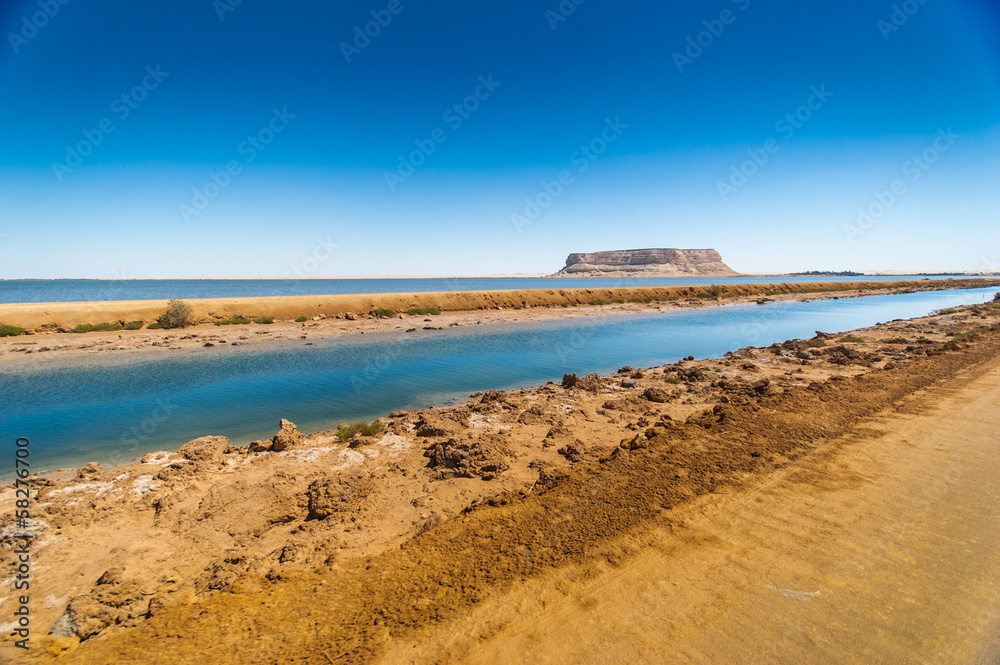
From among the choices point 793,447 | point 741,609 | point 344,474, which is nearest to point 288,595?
point 344,474

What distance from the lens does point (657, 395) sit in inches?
410

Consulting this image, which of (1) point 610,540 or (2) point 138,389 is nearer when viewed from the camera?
(1) point 610,540

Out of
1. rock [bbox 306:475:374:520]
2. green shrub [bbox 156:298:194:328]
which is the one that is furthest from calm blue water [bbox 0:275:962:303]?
rock [bbox 306:475:374:520]

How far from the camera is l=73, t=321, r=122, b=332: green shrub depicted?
22.8 m

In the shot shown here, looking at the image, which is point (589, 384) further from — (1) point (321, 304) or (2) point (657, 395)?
(1) point (321, 304)

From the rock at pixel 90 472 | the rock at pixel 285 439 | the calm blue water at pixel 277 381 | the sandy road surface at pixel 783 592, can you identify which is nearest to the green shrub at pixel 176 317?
the calm blue water at pixel 277 381

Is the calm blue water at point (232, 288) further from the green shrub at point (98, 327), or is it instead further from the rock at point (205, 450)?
the rock at point (205, 450)

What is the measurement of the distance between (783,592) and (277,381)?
1403 centimetres

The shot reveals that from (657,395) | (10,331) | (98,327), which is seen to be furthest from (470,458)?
(10,331)

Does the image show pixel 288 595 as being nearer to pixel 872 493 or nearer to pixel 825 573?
pixel 825 573

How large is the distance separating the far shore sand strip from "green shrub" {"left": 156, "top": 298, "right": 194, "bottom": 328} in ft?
2.77

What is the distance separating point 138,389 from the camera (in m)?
12.6

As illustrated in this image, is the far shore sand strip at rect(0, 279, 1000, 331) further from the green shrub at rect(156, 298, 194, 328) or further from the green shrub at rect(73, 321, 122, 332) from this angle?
the green shrub at rect(156, 298, 194, 328)

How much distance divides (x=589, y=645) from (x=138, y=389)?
15.2 meters
